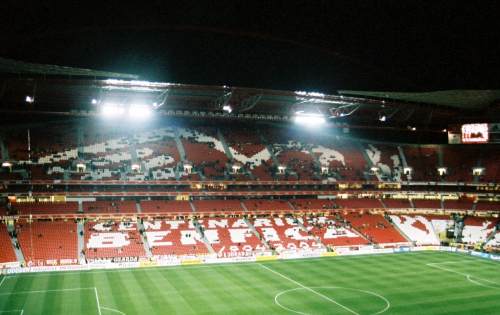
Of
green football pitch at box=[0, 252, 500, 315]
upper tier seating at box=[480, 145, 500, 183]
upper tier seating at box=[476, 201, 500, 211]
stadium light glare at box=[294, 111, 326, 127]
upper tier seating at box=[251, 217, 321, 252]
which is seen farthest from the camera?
upper tier seating at box=[480, 145, 500, 183]

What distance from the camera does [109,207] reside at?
5009cm

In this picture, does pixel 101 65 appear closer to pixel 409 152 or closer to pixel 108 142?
pixel 108 142

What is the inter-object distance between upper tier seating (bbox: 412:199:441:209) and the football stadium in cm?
43

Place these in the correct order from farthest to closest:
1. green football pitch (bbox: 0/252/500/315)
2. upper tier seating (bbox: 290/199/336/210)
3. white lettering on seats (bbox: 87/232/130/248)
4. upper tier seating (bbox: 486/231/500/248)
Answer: upper tier seating (bbox: 290/199/336/210) → upper tier seating (bbox: 486/231/500/248) → white lettering on seats (bbox: 87/232/130/248) → green football pitch (bbox: 0/252/500/315)

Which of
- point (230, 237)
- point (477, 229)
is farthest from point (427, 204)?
point (230, 237)

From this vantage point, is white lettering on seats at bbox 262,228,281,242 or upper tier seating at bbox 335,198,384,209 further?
upper tier seating at bbox 335,198,384,209

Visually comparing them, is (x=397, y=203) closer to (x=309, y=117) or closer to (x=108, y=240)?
(x=309, y=117)

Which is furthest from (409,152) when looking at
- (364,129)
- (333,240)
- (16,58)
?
(16,58)

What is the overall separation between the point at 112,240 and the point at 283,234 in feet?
62.9

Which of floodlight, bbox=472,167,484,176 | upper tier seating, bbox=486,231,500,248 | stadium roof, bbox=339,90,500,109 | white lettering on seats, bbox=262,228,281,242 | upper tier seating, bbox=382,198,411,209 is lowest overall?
upper tier seating, bbox=486,231,500,248

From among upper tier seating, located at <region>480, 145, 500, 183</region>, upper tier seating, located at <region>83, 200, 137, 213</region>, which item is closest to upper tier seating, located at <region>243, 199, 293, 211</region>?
upper tier seating, located at <region>83, 200, 137, 213</region>

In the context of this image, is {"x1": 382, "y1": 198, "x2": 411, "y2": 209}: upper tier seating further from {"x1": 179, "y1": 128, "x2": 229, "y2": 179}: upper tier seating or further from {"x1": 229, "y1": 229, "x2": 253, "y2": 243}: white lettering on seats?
{"x1": 179, "y1": 128, "x2": 229, "y2": 179}: upper tier seating

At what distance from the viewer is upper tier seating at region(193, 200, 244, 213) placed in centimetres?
5403

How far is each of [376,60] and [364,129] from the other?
118 ft
